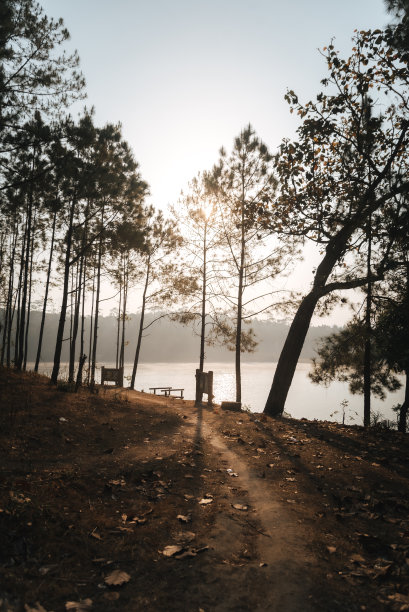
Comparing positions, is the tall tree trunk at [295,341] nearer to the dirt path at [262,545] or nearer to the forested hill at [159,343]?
the dirt path at [262,545]

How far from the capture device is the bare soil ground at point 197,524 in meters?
2.83

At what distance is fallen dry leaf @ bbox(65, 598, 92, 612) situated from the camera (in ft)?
8.55

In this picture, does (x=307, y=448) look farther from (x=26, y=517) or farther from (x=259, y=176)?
(x=259, y=176)

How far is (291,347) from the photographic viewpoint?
12008 mm

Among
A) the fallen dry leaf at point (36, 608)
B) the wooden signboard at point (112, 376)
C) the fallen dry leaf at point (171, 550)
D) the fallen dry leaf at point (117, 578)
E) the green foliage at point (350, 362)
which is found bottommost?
the wooden signboard at point (112, 376)

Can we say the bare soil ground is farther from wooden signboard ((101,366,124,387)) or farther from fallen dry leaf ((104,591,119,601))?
wooden signboard ((101,366,124,387))

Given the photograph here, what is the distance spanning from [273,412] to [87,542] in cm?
951

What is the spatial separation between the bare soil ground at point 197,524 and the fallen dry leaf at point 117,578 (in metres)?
0.01

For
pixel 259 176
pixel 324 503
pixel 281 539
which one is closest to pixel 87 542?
pixel 281 539

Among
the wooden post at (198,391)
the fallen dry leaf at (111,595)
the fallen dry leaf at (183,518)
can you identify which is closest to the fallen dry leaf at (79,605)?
the fallen dry leaf at (111,595)

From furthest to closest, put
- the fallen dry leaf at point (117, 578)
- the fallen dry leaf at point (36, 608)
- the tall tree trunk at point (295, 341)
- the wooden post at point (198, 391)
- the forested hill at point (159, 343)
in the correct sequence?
the forested hill at point (159, 343)
the wooden post at point (198, 391)
the tall tree trunk at point (295, 341)
the fallen dry leaf at point (117, 578)
the fallen dry leaf at point (36, 608)

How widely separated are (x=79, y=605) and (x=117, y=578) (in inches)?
15.4

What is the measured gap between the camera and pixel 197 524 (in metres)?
4.05

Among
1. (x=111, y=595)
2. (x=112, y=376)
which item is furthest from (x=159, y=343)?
(x=111, y=595)
